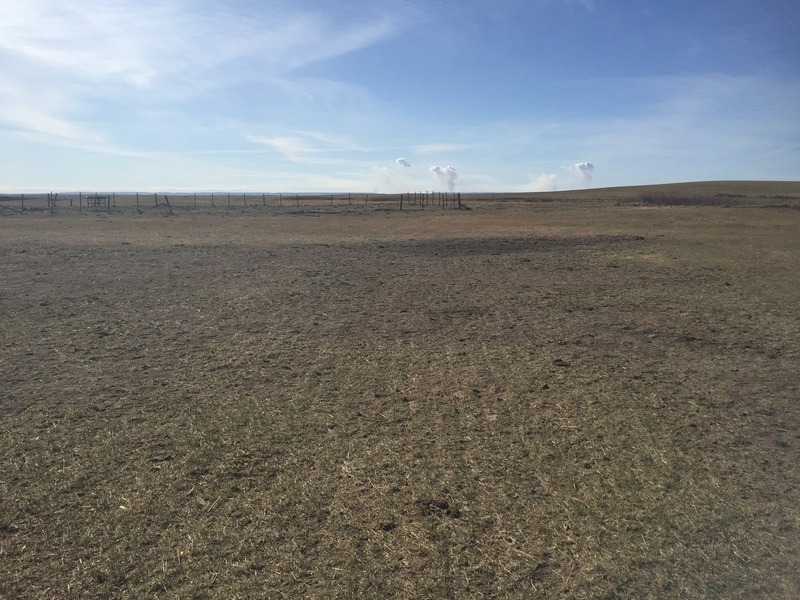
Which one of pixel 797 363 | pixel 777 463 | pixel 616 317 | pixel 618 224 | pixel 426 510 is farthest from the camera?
pixel 618 224

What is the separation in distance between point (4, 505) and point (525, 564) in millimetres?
3179

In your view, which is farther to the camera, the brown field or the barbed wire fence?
the barbed wire fence

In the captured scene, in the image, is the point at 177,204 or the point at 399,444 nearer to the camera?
the point at 399,444

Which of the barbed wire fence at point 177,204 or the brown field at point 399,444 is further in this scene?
the barbed wire fence at point 177,204

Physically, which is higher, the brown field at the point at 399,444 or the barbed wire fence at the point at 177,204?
the barbed wire fence at the point at 177,204

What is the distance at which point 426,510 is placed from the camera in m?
3.65

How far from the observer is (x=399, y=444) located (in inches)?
180

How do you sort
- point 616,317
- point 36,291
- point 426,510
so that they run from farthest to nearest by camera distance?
point 36,291, point 616,317, point 426,510

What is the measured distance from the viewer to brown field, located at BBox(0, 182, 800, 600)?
3.10 m

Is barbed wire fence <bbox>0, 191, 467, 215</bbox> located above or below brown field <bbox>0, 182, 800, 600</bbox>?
above

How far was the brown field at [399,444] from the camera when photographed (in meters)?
3.10

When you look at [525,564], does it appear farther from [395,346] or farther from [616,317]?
[616,317]

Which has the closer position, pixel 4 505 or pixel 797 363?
pixel 4 505

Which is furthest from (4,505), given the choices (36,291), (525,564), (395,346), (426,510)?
(36,291)
